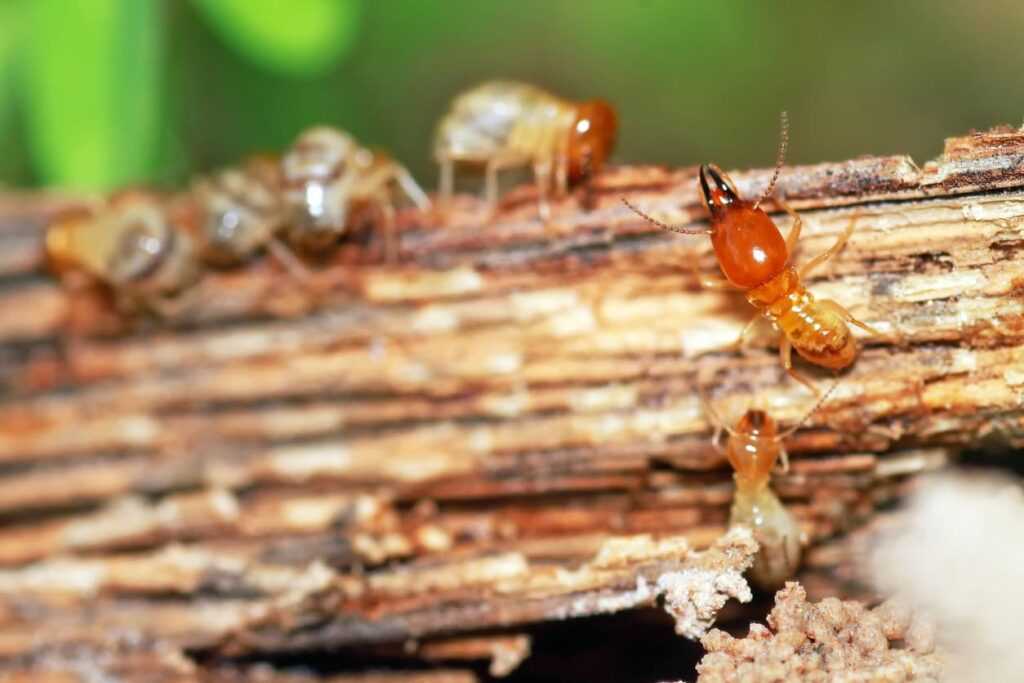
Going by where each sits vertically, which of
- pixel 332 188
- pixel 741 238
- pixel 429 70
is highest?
pixel 429 70

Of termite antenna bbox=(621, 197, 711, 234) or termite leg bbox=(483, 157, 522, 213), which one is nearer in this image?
termite antenna bbox=(621, 197, 711, 234)

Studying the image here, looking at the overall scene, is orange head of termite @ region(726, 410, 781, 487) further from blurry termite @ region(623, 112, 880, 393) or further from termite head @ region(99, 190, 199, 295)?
termite head @ region(99, 190, 199, 295)

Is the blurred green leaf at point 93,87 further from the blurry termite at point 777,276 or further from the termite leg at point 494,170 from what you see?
the blurry termite at point 777,276

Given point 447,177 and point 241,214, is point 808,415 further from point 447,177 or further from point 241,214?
point 241,214

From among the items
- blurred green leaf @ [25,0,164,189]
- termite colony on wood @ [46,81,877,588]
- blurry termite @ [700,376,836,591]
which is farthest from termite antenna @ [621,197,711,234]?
blurred green leaf @ [25,0,164,189]

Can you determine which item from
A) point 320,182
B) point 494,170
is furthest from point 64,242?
point 494,170

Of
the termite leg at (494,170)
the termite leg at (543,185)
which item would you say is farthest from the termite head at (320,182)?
the termite leg at (543,185)
